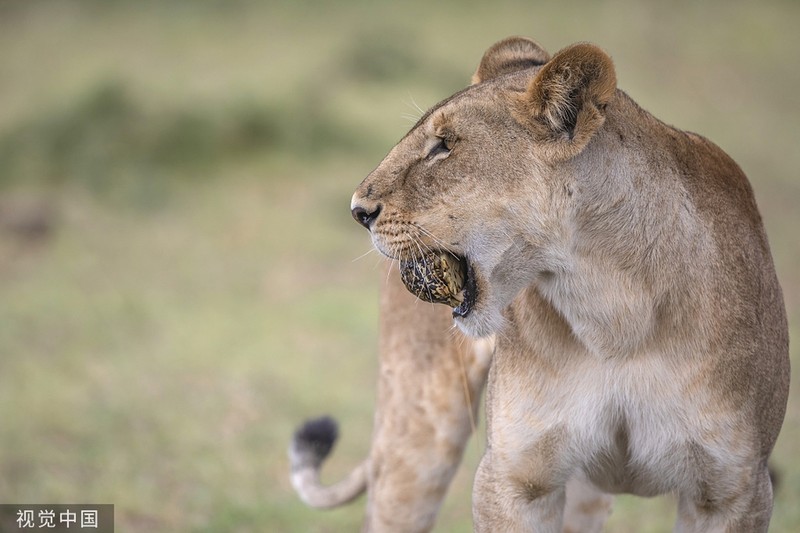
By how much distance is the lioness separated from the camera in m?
2.46

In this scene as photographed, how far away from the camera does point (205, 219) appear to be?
8438 millimetres

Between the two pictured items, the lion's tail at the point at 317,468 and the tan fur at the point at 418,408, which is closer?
the tan fur at the point at 418,408

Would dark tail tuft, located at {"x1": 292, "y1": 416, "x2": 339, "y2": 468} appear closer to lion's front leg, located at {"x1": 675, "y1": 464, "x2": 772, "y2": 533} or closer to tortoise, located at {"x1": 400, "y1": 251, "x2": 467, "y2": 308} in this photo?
tortoise, located at {"x1": 400, "y1": 251, "x2": 467, "y2": 308}

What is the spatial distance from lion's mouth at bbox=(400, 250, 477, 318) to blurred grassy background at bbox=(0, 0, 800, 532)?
1.89 meters

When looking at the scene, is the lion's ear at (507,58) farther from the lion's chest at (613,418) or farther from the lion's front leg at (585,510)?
the lion's front leg at (585,510)

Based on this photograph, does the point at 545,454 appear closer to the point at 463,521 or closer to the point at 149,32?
the point at 463,521

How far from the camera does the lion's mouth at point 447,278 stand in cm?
253

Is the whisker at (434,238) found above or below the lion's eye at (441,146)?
below

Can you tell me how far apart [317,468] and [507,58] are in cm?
187

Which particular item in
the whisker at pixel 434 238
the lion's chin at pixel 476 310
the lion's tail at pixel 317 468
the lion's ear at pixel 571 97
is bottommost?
the lion's tail at pixel 317 468

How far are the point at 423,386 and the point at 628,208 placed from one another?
1093 millimetres

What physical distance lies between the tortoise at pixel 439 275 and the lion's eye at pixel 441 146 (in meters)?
0.21

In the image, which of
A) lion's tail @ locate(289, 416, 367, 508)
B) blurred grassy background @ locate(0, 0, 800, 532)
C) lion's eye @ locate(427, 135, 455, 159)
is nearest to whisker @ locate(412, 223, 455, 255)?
lion's eye @ locate(427, 135, 455, 159)

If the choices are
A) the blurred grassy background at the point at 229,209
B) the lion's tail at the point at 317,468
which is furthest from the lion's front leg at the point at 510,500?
the blurred grassy background at the point at 229,209
